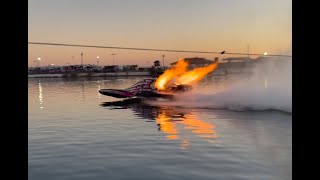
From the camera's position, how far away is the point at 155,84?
153 ft

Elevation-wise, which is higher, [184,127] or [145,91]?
[145,91]

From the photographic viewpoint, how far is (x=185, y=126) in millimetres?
24750

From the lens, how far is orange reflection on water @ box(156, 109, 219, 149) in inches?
809

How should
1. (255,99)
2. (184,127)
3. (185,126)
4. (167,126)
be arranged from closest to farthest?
(184,127) → (185,126) → (167,126) → (255,99)

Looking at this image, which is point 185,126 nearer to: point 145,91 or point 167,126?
point 167,126

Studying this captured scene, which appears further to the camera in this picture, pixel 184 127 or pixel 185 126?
pixel 185 126

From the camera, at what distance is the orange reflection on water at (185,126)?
67.4ft

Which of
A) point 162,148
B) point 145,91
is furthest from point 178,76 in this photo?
point 162,148

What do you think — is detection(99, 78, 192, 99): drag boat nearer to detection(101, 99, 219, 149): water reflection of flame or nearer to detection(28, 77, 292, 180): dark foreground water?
detection(101, 99, 219, 149): water reflection of flame

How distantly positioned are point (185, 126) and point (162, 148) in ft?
25.5

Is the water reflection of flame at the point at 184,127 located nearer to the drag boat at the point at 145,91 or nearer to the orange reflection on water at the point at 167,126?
the orange reflection on water at the point at 167,126

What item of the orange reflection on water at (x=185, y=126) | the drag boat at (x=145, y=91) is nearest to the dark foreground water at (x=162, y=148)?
the orange reflection on water at (x=185, y=126)
